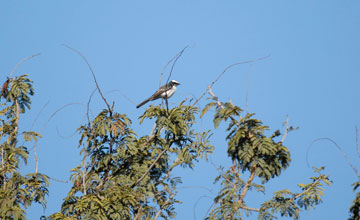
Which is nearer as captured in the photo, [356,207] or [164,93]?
[356,207]

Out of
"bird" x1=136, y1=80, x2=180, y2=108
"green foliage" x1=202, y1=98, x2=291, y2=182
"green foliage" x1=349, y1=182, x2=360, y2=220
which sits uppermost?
"bird" x1=136, y1=80, x2=180, y2=108

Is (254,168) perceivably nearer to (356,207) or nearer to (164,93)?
(356,207)

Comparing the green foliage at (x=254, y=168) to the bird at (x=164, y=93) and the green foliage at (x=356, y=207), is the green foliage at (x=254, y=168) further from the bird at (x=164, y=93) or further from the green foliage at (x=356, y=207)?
the bird at (x=164, y=93)

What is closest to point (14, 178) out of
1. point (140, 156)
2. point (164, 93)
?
point (140, 156)

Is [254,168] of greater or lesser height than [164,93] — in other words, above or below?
below

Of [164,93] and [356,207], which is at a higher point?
[164,93]

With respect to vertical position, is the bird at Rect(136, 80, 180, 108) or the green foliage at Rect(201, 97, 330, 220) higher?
the bird at Rect(136, 80, 180, 108)

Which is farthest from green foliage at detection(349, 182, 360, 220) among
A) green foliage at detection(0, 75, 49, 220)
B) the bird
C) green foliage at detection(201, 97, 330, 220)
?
the bird

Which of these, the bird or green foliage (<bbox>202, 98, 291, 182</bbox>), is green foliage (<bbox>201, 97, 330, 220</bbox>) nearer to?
green foliage (<bbox>202, 98, 291, 182</bbox>)

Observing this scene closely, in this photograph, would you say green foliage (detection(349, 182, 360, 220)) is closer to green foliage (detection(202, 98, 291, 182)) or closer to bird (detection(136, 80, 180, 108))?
green foliage (detection(202, 98, 291, 182))

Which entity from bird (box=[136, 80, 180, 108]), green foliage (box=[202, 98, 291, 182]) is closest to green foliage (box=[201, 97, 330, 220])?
green foliage (box=[202, 98, 291, 182])

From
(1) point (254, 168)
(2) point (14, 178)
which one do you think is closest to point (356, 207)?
(1) point (254, 168)

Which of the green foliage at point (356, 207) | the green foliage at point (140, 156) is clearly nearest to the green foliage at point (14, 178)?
the green foliage at point (140, 156)

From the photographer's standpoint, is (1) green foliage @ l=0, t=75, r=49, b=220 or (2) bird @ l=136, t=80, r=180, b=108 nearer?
(1) green foliage @ l=0, t=75, r=49, b=220
